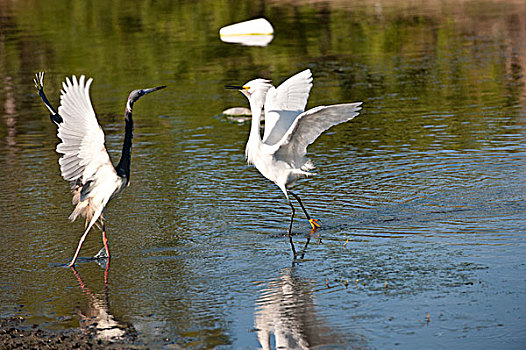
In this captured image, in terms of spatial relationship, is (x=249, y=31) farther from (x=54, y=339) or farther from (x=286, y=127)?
(x=54, y=339)

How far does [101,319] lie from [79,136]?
6.89ft

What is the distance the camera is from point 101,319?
729 centimetres

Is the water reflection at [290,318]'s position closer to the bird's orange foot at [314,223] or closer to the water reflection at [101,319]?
the water reflection at [101,319]

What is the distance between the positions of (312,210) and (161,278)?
2834 mm

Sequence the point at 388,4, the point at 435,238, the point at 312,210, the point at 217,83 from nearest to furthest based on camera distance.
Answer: the point at 435,238, the point at 312,210, the point at 217,83, the point at 388,4

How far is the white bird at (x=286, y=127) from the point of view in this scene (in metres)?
9.09

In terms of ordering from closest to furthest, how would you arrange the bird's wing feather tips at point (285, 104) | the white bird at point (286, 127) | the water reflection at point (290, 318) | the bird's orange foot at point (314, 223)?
1. the water reflection at point (290, 318)
2. the white bird at point (286, 127)
3. the bird's orange foot at point (314, 223)
4. the bird's wing feather tips at point (285, 104)

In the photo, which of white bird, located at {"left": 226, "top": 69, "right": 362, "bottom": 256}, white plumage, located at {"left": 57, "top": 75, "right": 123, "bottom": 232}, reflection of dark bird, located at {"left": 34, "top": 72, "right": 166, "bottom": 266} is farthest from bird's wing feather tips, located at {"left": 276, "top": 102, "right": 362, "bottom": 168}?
white plumage, located at {"left": 57, "top": 75, "right": 123, "bottom": 232}

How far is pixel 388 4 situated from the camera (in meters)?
37.8

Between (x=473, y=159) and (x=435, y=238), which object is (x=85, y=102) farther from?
(x=473, y=159)

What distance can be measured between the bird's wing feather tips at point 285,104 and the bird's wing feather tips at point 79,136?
2476 mm

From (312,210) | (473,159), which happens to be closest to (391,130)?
(473,159)

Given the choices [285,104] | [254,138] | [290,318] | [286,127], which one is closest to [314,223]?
[254,138]

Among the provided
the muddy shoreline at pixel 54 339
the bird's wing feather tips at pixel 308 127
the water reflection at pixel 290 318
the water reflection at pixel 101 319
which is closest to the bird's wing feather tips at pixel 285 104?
the bird's wing feather tips at pixel 308 127
